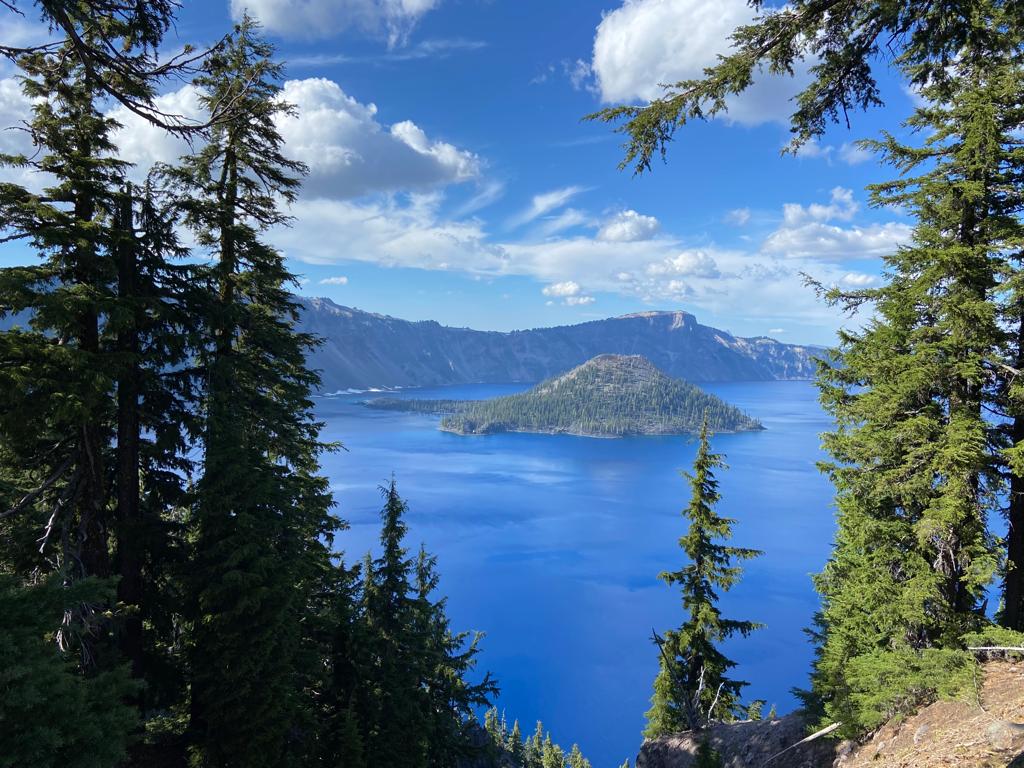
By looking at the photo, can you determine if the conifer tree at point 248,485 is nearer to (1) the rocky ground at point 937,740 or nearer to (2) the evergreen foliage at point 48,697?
(2) the evergreen foliage at point 48,697

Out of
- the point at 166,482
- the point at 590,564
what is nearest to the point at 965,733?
the point at 166,482

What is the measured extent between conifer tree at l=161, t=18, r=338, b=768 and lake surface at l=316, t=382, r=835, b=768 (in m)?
30.1

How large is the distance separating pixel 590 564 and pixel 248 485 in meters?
78.2

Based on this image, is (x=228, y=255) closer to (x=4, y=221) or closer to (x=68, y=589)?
(x=4, y=221)

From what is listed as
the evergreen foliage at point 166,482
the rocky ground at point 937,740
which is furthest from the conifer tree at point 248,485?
the rocky ground at point 937,740

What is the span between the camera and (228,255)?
12.0 metres

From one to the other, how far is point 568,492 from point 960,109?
121067 mm

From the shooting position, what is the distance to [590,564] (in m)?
81.6

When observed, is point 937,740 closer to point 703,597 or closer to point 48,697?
point 703,597

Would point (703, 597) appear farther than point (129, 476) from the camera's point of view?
Yes

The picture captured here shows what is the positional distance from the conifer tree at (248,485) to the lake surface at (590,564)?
30.1m

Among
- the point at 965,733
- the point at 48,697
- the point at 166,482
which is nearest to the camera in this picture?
the point at 48,697

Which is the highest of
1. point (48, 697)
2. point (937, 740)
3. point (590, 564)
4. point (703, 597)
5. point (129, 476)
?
point (129, 476)

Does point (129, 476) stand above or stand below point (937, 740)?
above
